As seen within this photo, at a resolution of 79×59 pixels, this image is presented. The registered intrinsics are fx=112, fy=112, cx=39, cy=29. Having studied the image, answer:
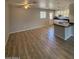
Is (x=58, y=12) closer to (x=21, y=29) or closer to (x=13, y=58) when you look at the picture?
(x=21, y=29)

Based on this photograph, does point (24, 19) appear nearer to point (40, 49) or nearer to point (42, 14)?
point (42, 14)

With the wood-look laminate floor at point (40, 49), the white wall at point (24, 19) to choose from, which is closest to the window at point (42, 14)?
the white wall at point (24, 19)

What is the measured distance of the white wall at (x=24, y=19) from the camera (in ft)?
32.9

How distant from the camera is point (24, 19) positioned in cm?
1134

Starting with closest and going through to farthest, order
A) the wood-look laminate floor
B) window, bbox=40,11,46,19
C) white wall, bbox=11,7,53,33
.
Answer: the wood-look laminate floor → white wall, bbox=11,7,53,33 → window, bbox=40,11,46,19

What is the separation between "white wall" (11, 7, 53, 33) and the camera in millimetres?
10016

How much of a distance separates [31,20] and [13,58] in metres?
8.80

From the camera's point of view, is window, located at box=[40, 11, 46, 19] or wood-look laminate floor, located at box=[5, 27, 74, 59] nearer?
wood-look laminate floor, located at box=[5, 27, 74, 59]

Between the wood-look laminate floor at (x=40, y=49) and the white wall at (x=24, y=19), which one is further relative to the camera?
the white wall at (x=24, y=19)

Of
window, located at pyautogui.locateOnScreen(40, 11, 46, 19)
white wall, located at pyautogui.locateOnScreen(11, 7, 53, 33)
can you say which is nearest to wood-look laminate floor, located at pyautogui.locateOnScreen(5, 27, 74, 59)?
white wall, located at pyautogui.locateOnScreen(11, 7, 53, 33)

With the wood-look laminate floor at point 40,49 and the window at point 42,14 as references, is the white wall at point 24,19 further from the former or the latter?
the wood-look laminate floor at point 40,49

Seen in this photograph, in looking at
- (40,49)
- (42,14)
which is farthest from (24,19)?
(40,49)

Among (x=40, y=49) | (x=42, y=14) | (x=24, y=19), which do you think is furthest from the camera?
(x=42, y=14)

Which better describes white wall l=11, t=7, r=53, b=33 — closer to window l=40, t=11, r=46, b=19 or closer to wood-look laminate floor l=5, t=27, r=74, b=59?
window l=40, t=11, r=46, b=19
